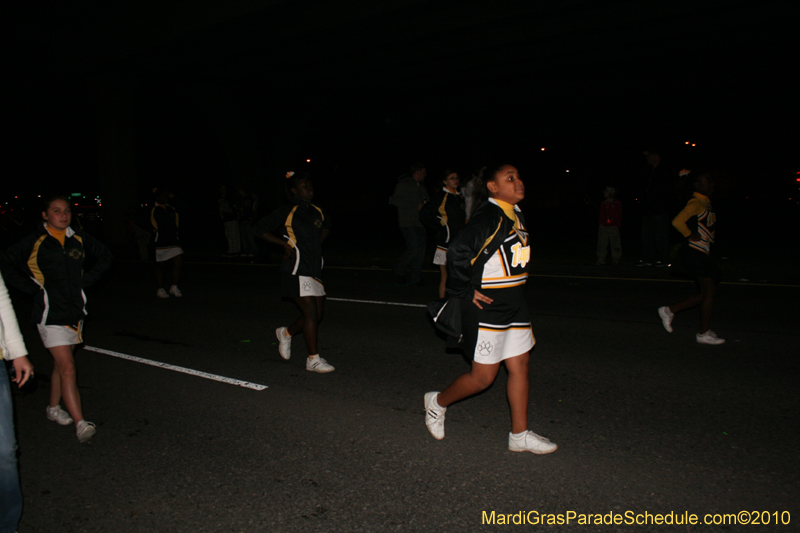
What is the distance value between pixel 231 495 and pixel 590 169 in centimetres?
5445

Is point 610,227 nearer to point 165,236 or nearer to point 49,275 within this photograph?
point 165,236

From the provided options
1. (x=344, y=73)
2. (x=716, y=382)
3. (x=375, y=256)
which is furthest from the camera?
(x=344, y=73)

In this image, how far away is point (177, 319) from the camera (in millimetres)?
8461

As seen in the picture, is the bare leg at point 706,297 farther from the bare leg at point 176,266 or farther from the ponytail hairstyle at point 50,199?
the bare leg at point 176,266

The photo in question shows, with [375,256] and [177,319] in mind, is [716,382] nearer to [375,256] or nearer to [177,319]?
[177,319]

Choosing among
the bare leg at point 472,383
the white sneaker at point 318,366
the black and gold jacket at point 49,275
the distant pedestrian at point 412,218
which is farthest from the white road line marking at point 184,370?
the distant pedestrian at point 412,218

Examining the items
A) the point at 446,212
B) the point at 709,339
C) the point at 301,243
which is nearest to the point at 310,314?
the point at 301,243

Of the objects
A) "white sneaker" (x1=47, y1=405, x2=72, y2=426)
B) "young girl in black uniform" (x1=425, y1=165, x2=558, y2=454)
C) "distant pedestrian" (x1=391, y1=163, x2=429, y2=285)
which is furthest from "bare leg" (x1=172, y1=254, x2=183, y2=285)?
"young girl in black uniform" (x1=425, y1=165, x2=558, y2=454)

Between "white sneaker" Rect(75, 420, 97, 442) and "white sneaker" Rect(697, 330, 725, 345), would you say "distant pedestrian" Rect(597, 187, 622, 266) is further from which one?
"white sneaker" Rect(75, 420, 97, 442)

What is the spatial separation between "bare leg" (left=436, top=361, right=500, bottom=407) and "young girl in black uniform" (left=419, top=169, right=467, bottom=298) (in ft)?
16.1

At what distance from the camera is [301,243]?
5453mm

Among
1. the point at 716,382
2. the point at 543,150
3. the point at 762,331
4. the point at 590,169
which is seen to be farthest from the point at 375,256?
the point at 590,169

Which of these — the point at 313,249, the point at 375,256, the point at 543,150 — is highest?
the point at 543,150

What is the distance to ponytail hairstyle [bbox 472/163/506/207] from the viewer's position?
374 centimetres
